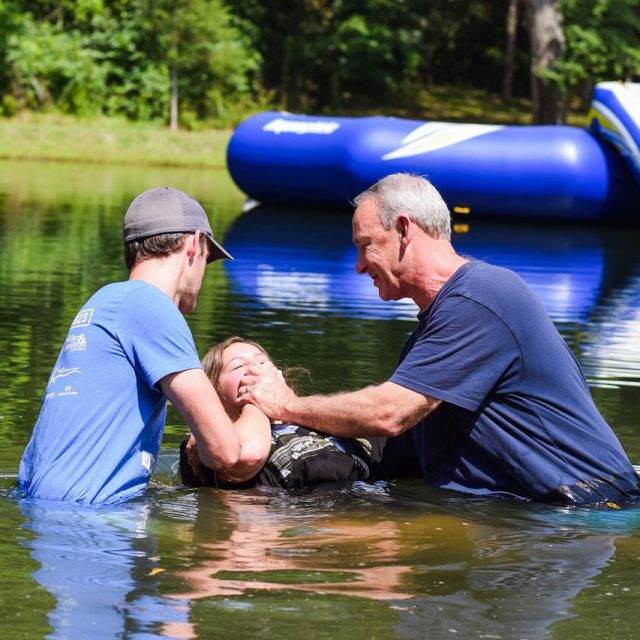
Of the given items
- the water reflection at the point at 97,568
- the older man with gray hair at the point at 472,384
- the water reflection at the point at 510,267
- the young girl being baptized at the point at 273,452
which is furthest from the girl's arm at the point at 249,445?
the water reflection at the point at 510,267

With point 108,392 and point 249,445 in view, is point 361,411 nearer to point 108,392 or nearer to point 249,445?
point 249,445

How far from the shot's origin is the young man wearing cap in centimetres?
424

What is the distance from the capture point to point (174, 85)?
127 feet

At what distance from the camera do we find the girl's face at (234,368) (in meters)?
5.28

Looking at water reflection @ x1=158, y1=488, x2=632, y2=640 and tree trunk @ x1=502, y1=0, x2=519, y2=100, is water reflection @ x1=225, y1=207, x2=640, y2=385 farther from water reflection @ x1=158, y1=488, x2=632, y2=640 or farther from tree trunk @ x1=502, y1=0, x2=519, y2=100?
tree trunk @ x1=502, y1=0, x2=519, y2=100

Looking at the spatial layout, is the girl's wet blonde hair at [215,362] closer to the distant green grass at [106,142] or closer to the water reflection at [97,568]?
the water reflection at [97,568]

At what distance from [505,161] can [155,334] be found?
55.3 feet

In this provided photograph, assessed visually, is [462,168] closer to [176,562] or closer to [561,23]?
[176,562]

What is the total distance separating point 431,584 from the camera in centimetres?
416

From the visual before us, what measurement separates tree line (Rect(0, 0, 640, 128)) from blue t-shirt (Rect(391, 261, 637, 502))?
34.8 metres

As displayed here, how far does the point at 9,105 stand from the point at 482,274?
35.0 metres

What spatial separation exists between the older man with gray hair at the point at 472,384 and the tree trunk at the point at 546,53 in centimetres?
3524


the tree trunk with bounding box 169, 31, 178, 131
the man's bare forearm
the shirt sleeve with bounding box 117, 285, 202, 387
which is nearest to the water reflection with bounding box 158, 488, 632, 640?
the man's bare forearm

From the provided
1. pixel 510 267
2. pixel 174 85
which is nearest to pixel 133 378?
pixel 510 267
